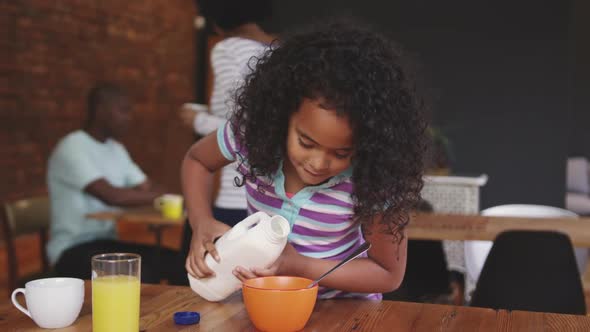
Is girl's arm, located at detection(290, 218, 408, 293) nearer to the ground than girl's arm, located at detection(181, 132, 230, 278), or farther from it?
nearer to the ground

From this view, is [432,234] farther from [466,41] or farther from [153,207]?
[466,41]

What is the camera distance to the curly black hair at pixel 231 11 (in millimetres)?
1944

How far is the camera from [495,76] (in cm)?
465

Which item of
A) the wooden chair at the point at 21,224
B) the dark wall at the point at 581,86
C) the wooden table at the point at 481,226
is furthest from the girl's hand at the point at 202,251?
the dark wall at the point at 581,86

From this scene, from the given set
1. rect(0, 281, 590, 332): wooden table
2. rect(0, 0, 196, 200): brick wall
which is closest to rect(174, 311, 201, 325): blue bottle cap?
rect(0, 281, 590, 332): wooden table

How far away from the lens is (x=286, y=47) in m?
1.16

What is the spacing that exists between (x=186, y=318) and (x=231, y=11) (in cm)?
114

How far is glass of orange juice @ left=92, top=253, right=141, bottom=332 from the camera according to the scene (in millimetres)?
941

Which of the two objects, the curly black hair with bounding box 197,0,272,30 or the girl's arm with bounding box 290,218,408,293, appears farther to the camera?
the curly black hair with bounding box 197,0,272,30

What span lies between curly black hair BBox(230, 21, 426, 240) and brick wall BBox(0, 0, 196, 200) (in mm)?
4238

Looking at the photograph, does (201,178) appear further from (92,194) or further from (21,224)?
Result: (21,224)

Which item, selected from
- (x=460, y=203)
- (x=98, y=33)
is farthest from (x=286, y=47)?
(x=98, y=33)

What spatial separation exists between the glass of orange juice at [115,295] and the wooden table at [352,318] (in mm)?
87

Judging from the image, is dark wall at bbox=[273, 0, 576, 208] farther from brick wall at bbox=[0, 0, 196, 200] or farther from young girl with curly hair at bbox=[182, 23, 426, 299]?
young girl with curly hair at bbox=[182, 23, 426, 299]
